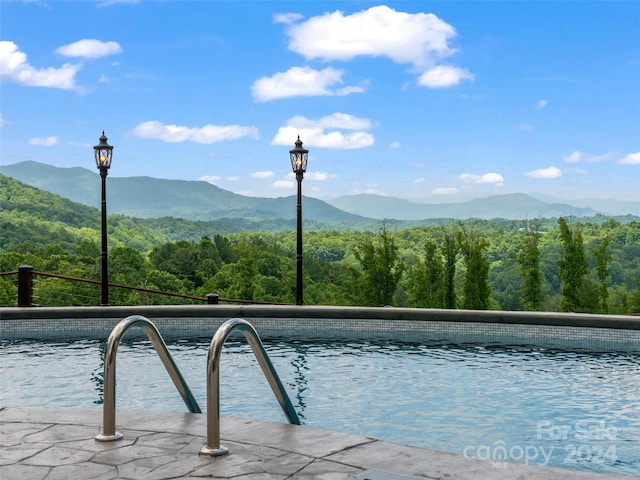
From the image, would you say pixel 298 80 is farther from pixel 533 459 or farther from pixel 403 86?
pixel 533 459

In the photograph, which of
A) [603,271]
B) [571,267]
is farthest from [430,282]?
[603,271]

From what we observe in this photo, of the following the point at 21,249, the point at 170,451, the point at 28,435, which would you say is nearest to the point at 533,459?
the point at 170,451

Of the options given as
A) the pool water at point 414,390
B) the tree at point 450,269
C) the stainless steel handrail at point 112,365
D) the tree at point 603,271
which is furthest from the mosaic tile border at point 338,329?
the stainless steel handrail at point 112,365

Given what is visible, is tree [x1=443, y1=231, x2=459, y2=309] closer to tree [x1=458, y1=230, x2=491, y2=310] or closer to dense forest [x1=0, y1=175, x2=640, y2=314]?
dense forest [x1=0, y1=175, x2=640, y2=314]

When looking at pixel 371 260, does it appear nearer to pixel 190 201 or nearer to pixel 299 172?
pixel 299 172

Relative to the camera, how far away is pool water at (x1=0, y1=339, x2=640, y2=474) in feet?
17.6

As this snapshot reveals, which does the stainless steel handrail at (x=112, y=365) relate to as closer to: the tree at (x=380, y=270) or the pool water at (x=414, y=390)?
the pool water at (x=414, y=390)

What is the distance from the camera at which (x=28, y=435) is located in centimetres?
393

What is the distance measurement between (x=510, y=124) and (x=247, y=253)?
37.0 meters

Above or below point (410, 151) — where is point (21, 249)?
below

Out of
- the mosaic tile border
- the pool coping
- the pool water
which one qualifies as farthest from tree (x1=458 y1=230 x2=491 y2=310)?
the pool water

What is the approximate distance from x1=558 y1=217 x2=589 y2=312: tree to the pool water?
15.7ft

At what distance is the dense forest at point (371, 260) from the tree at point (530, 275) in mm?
20

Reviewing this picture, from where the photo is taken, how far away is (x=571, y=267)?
45.3 feet
